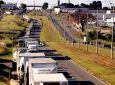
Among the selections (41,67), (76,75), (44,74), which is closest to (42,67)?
(41,67)

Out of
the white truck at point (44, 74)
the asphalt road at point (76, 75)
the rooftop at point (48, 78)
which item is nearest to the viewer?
the white truck at point (44, 74)

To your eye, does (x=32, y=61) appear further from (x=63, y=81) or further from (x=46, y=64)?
(x=63, y=81)

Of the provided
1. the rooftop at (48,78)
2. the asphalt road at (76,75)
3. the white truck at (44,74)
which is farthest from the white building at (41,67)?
the asphalt road at (76,75)

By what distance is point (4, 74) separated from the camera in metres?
43.7

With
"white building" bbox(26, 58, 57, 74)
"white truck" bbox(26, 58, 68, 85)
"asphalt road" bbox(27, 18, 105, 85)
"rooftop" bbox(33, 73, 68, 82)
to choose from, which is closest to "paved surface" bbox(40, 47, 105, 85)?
"asphalt road" bbox(27, 18, 105, 85)

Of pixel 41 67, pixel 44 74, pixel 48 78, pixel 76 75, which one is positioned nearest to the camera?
pixel 48 78

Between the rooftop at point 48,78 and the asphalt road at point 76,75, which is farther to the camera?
the asphalt road at point 76,75

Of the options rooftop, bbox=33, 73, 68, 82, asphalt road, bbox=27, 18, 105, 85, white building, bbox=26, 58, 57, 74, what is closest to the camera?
rooftop, bbox=33, 73, 68, 82

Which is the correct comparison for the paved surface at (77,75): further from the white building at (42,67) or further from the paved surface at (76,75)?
the white building at (42,67)

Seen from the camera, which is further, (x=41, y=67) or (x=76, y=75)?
(x=76, y=75)

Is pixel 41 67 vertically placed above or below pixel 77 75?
above

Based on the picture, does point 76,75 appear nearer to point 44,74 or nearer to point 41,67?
point 41,67

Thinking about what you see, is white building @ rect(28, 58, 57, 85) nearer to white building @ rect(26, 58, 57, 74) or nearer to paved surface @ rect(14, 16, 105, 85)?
white building @ rect(26, 58, 57, 74)

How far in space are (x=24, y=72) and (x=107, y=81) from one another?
8681 millimetres
